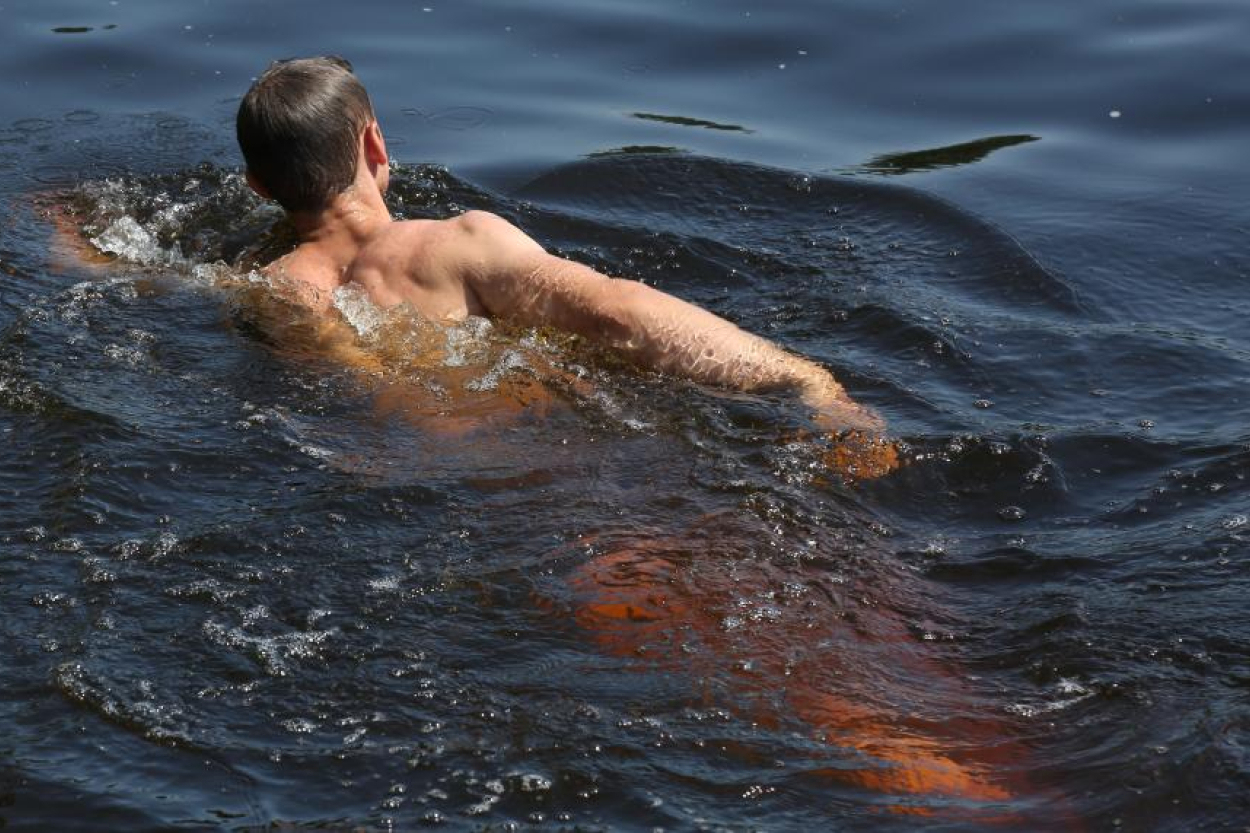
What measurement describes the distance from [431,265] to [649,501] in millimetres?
1266

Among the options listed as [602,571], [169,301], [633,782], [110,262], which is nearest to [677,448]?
[602,571]

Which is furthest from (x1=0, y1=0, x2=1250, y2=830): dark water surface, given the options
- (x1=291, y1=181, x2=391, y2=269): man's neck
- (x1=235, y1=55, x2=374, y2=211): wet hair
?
(x1=235, y1=55, x2=374, y2=211): wet hair

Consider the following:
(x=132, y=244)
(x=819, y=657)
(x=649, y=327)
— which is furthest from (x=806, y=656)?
(x=132, y=244)

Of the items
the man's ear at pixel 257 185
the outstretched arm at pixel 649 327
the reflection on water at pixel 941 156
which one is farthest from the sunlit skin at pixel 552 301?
the reflection on water at pixel 941 156

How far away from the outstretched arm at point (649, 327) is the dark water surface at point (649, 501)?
10 centimetres

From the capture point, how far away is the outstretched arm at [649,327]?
518cm

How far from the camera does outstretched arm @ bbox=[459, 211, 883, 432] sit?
17.0ft

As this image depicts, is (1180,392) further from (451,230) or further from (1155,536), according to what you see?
(451,230)

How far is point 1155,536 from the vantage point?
4527 mm

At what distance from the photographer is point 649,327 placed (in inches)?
204

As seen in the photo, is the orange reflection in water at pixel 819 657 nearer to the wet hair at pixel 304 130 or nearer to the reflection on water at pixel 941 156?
the wet hair at pixel 304 130

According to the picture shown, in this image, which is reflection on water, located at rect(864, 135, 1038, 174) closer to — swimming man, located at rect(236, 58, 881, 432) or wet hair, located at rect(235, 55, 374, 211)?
swimming man, located at rect(236, 58, 881, 432)

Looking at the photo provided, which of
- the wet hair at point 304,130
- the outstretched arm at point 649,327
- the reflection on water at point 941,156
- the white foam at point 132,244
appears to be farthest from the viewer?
the reflection on water at point 941,156

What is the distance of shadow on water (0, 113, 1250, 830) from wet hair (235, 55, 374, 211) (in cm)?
38
